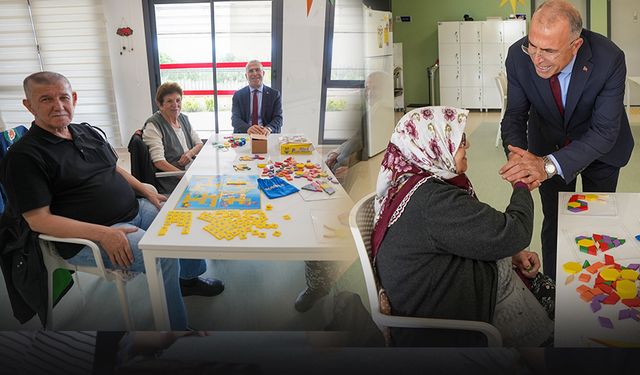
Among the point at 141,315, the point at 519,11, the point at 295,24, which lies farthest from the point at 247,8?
the point at 141,315

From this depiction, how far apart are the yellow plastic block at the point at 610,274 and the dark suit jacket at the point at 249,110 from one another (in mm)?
681

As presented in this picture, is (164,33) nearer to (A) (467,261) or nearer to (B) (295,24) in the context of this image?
(B) (295,24)

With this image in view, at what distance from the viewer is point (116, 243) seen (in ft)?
3.22

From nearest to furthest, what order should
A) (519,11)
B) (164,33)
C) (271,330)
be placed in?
(164,33) → (519,11) → (271,330)

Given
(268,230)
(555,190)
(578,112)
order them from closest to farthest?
(268,230), (578,112), (555,190)

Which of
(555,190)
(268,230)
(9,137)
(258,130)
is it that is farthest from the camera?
(555,190)

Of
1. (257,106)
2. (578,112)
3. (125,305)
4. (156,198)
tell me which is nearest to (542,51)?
(578,112)

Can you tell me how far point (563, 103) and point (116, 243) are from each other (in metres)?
0.93

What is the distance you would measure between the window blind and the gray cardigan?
0.56 metres

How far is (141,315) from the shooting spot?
1115 mm

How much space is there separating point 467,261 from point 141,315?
647 millimetres

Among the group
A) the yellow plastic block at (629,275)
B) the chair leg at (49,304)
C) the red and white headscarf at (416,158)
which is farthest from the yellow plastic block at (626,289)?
the chair leg at (49,304)

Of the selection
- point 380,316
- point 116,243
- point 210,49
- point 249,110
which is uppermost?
point 210,49

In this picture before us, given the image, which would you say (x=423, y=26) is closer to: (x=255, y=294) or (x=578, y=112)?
(x=578, y=112)
